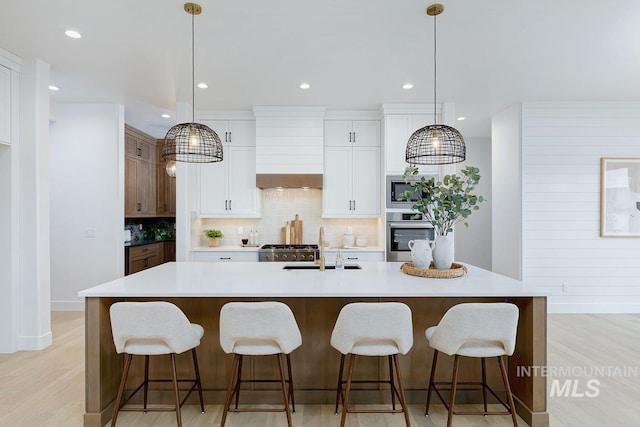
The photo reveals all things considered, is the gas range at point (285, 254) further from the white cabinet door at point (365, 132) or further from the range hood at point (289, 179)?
the white cabinet door at point (365, 132)

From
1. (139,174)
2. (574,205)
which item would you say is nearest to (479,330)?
(574,205)

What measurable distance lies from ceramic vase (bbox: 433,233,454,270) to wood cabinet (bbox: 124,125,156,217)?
179 inches

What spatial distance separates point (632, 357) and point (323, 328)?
302 centimetres

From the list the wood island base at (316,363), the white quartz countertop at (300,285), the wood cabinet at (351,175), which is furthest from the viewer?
the wood cabinet at (351,175)

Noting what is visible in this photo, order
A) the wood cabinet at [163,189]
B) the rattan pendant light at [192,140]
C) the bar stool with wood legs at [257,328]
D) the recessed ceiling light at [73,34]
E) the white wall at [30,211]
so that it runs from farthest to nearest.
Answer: the wood cabinet at [163,189], the white wall at [30,211], the recessed ceiling light at [73,34], the rattan pendant light at [192,140], the bar stool with wood legs at [257,328]

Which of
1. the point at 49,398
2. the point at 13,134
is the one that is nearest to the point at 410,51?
the point at 13,134

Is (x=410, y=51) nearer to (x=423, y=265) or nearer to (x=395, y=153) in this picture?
(x=395, y=153)

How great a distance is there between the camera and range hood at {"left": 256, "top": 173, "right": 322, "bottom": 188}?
472 cm

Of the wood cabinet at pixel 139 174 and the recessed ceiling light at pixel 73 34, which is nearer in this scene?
the recessed ceiling light at pixel 73 34

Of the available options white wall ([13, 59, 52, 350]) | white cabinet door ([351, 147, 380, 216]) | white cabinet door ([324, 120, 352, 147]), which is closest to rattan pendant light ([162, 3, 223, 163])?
white wall ([13, 59, 52, 350])

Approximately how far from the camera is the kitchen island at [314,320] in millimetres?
2129

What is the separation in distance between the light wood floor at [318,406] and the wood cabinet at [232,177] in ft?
7.04

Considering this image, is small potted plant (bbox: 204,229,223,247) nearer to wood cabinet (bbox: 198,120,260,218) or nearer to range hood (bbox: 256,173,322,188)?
wood cabinet (bbox: 198,120,260,218)

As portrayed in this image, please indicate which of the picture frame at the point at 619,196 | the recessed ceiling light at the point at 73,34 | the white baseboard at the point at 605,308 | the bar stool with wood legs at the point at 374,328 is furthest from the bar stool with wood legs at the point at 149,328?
the picture frame at the point at 619,196
